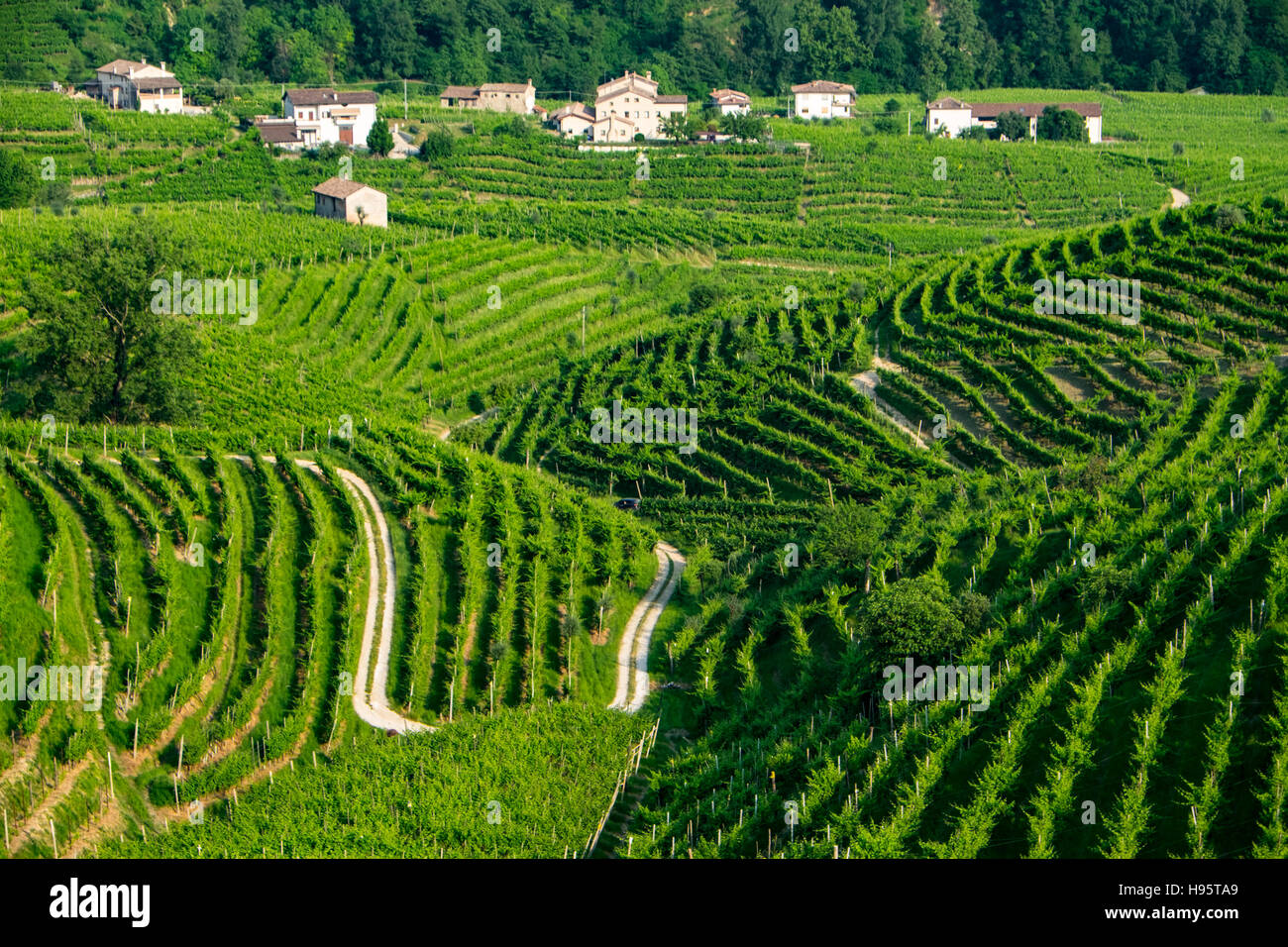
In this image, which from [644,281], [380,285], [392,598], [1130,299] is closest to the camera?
[392,598]

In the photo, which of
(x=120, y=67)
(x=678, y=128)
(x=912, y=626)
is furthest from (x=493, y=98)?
(x=912, y=626)

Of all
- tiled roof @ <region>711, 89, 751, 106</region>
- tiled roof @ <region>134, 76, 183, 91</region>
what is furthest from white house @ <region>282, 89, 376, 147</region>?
tiled roof @ <region>711, 89, 751, 106</region>

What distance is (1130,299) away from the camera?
52125mm

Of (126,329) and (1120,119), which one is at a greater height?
(1120,119)

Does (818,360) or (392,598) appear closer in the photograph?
(392,598)

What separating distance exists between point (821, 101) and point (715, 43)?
1736 cm

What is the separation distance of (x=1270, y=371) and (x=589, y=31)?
8434 centimetres

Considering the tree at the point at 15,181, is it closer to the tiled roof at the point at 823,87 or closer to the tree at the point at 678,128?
the tree at the point at 678,128

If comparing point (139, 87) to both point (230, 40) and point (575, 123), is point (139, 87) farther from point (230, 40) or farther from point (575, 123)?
point (575, 123)

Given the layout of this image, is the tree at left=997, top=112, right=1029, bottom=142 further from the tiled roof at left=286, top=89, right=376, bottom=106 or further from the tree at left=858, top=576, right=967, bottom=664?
the tree at left=858, top=576, right=967, bottom=664

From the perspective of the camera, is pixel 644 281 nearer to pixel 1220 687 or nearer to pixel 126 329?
pixel 126 329

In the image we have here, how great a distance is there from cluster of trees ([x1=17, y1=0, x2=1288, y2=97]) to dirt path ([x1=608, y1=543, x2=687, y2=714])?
253 feet

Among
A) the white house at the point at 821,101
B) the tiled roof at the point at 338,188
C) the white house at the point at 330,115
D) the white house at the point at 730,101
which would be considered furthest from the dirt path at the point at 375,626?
the white house at the point at 821,101

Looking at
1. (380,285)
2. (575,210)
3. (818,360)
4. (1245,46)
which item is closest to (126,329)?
(380,285)
